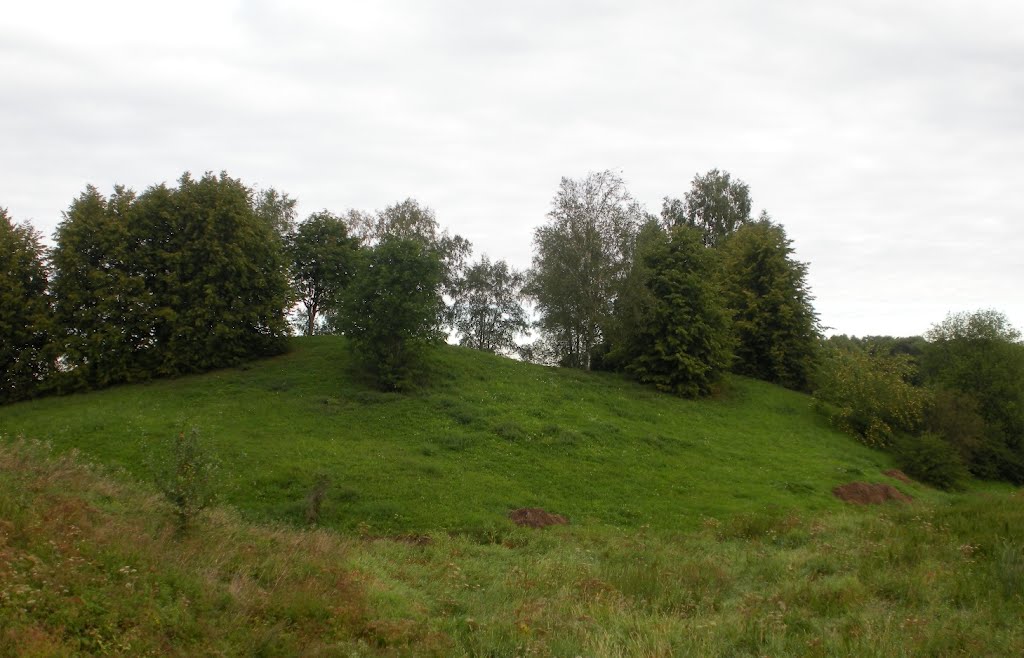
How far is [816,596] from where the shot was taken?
10.9 metres

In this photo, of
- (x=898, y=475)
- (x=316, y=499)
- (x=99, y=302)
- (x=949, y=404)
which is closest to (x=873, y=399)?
(x=949, y=404)

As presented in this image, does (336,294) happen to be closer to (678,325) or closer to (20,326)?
(20,326)

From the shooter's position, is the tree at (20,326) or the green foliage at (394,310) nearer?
the green foliage at (394,310)

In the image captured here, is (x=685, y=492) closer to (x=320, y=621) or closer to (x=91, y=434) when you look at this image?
(x=320, y=621)

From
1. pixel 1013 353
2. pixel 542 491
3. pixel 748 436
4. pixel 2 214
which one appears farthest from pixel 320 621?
pixel 1013 353

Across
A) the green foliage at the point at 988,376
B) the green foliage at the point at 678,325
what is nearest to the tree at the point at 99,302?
the green foliage at the point at 678,325

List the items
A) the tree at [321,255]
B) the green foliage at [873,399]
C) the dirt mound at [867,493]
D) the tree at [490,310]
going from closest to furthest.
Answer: the dirt mound at [867,493] < the green foliage at [873,399] < the tree at [321,255] < the tree at [490,310]

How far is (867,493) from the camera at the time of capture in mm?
27625

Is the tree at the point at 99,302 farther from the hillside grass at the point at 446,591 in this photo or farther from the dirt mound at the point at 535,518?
the dirt mound at the point at 535,518

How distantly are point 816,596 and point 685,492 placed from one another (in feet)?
47.4

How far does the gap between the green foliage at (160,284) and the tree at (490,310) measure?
22.0 m

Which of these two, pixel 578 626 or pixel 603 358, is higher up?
pixel 603 358

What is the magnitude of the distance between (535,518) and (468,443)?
771 centimetres

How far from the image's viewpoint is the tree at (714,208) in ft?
211
